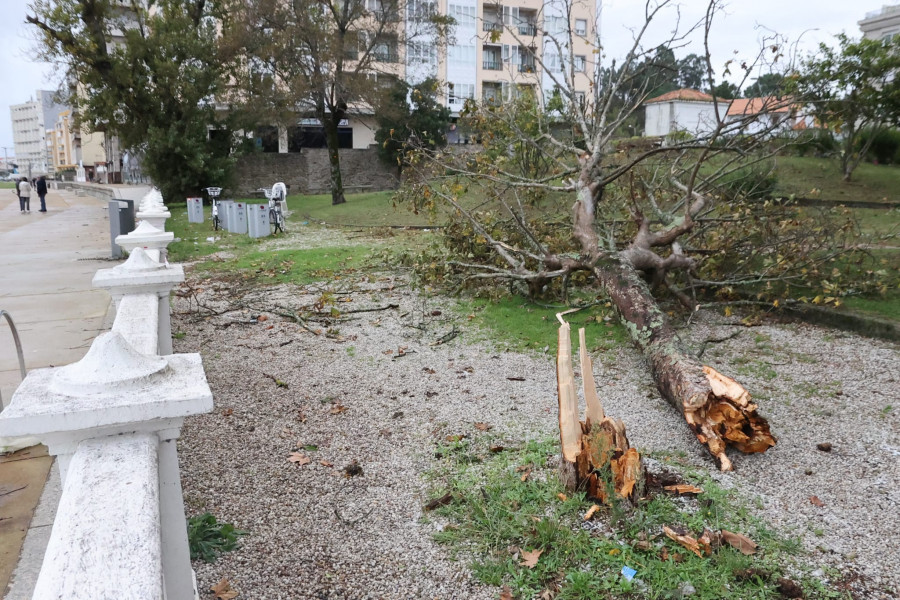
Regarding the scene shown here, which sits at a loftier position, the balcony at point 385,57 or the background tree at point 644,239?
the balcony at point 385,57

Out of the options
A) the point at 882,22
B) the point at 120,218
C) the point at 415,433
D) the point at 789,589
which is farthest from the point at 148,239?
the point at 882,22

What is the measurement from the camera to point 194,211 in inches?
803

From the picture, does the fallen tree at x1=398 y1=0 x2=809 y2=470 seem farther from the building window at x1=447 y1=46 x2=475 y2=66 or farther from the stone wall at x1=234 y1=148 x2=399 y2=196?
the building window at x1=447 y1=46 x2=475 y2=66

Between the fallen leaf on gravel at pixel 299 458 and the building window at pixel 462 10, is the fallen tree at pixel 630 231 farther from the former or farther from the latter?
the building window at pixel 462 10

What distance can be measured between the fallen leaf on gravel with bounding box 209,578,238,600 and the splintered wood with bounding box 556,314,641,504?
5.89 feet

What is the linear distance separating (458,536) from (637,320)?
3.27m

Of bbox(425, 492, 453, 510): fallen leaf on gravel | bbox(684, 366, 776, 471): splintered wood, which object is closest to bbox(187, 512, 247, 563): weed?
bbox(425, 492, 453, 510): fallen leaf on gravel

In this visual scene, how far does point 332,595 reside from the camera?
2.90m

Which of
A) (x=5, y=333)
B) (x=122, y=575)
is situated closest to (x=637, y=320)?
(x=122, y=575)

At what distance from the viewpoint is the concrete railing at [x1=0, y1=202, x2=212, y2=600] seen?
130 centimetres

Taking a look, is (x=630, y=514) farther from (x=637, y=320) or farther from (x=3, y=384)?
(x=3, y=384)

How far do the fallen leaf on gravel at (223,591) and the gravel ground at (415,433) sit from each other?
1.8 inches

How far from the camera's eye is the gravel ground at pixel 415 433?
10.2 feet

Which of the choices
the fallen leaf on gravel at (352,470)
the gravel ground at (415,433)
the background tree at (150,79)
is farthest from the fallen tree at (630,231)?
the background tree at (150,79)
